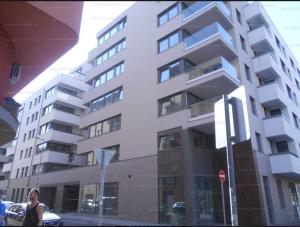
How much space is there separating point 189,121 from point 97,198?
1050 cm

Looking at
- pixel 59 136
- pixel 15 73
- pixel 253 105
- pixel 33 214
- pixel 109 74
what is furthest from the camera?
pixel 59 136

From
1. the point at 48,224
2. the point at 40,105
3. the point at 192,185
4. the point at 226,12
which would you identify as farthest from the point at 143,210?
the point at 40,105

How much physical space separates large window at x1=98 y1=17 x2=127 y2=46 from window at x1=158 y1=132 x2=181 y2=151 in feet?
42.8

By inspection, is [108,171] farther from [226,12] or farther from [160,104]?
[226,12]

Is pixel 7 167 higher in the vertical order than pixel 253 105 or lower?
lower

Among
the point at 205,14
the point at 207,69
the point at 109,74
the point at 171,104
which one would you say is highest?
the point at 205,14

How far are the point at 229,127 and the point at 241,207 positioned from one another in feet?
43.0

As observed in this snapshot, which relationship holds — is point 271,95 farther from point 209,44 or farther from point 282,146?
point 209,44

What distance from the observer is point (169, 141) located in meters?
18.5

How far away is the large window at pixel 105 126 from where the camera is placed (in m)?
23.9

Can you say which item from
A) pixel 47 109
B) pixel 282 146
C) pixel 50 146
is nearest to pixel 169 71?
pixel 282 146

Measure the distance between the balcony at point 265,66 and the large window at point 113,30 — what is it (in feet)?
40.8

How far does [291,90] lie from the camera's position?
2602cm

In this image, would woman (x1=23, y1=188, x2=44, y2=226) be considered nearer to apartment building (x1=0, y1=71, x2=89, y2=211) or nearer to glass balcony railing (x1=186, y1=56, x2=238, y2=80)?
glass balcony railing (x1=186, y1=56, x2=238, y2=80)
